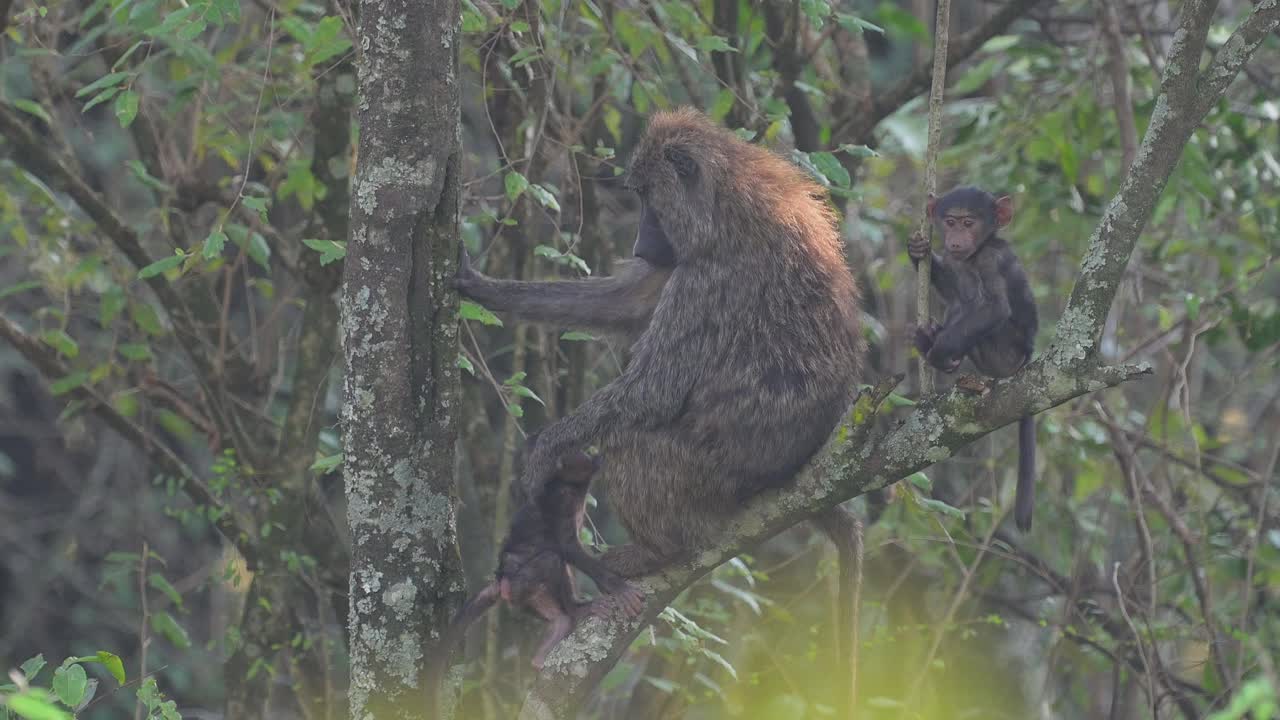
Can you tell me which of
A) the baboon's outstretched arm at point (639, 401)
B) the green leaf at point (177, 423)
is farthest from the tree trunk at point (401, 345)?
the green leaf at point (177, 423)

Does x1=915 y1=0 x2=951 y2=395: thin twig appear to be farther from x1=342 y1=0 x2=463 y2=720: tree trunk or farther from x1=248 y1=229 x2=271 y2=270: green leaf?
x1=248 y1=229 x2=271 y2=270: green leaf

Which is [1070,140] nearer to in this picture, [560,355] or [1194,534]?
[1194,534]

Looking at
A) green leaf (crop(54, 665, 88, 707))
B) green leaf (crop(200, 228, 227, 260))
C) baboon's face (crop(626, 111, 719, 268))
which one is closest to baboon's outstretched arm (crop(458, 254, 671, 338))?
baboon's face (crop(626, 111, 719, 268))

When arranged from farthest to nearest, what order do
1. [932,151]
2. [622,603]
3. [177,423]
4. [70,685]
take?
[177,423]
[622,603]
[932,151]
[70,685]

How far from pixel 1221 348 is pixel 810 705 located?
5.79 meters

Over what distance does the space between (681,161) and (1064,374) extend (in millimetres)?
1639

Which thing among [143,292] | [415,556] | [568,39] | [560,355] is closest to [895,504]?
[560,355]

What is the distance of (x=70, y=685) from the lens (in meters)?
2.66

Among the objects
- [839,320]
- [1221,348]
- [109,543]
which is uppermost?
[839,320]

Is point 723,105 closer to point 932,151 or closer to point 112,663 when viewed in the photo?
point 932,151

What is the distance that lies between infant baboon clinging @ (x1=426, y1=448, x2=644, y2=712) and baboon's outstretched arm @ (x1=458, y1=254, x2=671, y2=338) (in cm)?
41

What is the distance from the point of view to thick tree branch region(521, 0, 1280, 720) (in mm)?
3002

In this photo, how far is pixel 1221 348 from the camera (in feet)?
31.1

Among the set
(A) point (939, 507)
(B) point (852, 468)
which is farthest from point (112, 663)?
(A) point (939, 507)
